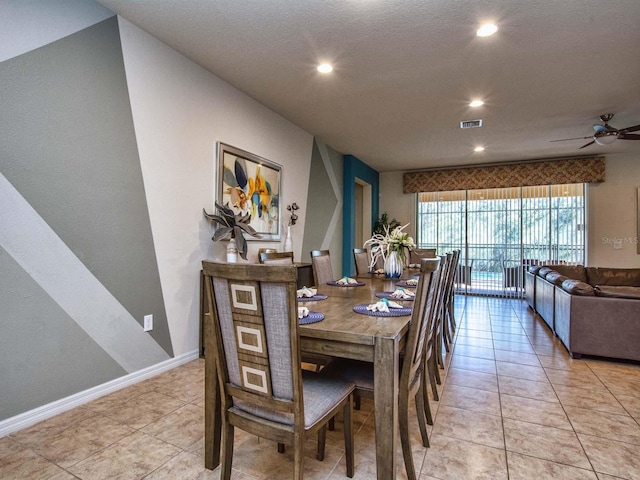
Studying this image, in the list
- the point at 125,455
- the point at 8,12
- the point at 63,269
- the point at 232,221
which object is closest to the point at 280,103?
the point at 232,221

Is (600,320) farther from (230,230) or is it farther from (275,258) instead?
(230,230)

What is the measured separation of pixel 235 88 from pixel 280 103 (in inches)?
23.9

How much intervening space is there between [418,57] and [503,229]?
17.1ft

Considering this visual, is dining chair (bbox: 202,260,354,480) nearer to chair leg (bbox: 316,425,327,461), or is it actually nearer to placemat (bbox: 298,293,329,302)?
chair leg (bbox: 316,425,327,461)

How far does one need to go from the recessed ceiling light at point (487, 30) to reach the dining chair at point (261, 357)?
8.58 feet

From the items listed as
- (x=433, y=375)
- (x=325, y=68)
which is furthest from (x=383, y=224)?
(x=433, y=375)

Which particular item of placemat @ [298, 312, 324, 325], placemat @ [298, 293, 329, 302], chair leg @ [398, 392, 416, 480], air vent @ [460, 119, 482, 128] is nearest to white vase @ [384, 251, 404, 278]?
placemat @ [298, 293, 329, 302]

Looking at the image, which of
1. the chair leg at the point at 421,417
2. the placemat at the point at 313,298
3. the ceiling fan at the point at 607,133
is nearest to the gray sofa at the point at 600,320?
the ceiling fan at the point at 607,133

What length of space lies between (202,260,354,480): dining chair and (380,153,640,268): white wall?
7.19 m

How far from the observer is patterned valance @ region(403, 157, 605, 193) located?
636cm

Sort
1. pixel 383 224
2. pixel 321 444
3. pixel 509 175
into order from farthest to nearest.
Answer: pixel 383 224, pixel 509 175, pixel 321 444

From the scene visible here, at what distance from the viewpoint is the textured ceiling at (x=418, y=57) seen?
242 centimetres

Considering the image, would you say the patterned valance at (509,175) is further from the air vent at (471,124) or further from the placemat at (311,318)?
the placemat at (311,318)

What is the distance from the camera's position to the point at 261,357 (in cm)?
121
